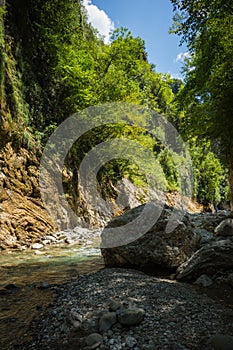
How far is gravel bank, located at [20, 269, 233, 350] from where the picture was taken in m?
2.53

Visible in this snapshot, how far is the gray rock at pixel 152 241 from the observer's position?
17.9 feet

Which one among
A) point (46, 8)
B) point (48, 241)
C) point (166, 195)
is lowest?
point (48, 241)

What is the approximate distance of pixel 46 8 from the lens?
50.5 feet

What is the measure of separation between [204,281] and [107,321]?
2172 mm

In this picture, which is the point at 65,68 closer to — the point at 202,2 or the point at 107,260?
the point at 202,2

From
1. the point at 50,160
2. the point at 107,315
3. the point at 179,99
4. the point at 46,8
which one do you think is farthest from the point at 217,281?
the point at 46,8

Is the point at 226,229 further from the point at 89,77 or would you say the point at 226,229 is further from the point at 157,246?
the point at 89,77

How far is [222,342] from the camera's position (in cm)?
231

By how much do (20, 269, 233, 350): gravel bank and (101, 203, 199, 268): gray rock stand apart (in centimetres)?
119

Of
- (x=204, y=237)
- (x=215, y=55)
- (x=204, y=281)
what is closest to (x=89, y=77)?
(x=215, y=55)

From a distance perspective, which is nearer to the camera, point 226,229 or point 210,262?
point 210,262

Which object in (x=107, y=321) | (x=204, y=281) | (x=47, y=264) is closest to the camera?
(x=107, y=321)

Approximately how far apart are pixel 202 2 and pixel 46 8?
488 inches

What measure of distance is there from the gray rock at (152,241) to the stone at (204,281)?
1.06 m
